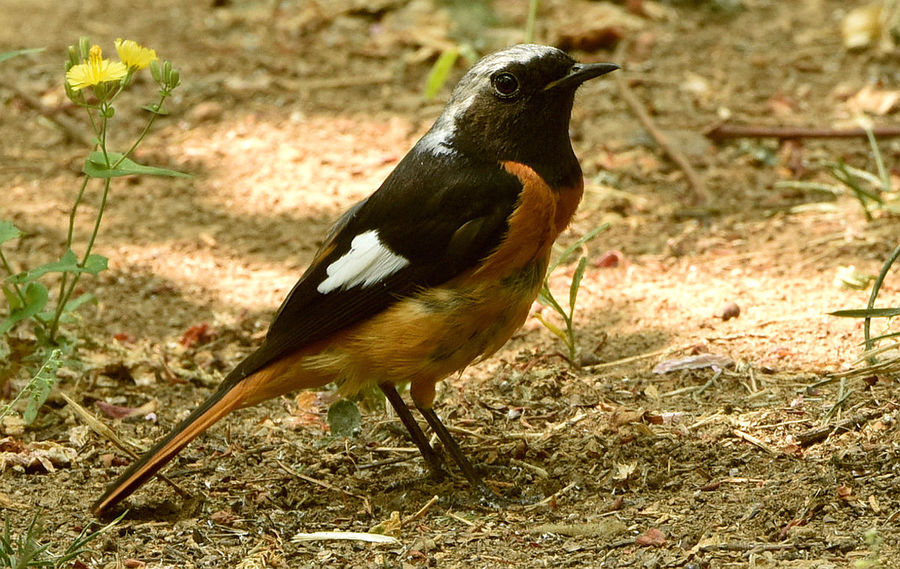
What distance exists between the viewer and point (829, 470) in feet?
11.9

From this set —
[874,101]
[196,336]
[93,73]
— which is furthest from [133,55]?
[874,101]

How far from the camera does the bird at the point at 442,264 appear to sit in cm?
382

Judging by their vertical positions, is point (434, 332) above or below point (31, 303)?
below

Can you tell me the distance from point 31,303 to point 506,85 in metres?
1.90

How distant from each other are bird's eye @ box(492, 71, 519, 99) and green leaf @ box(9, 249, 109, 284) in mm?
1474

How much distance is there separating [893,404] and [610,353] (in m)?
1.22

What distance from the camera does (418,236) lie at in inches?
154

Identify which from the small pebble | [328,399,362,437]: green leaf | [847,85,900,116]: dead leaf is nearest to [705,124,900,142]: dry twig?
[847,85,900,116]: dead leaf

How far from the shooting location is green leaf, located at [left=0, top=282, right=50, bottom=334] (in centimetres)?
418

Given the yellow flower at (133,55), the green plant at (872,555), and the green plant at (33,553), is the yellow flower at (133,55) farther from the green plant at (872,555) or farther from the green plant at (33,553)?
the green plant at (872,555)

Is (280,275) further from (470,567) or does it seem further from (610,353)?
(470,567)

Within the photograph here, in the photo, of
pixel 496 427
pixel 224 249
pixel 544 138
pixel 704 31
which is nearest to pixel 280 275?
pixel 224 249

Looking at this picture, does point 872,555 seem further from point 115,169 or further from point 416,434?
point 115,169

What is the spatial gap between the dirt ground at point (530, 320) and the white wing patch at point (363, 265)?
722mm
